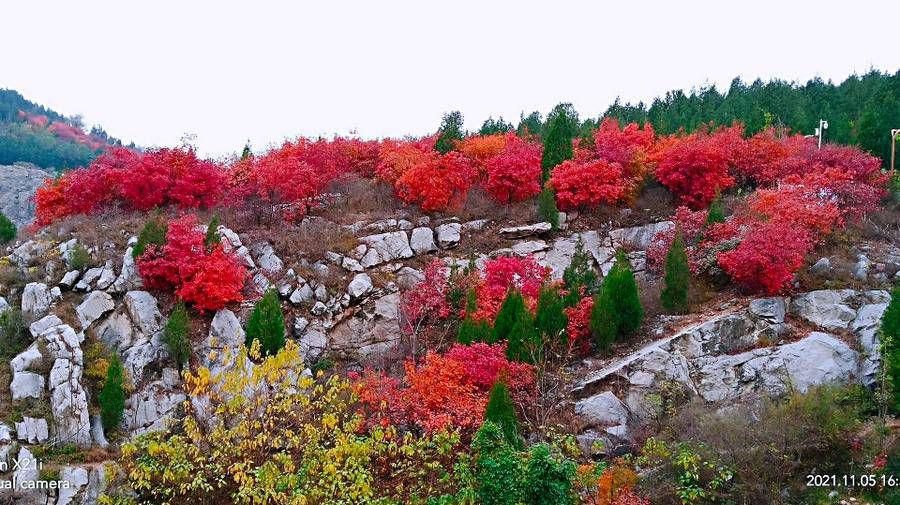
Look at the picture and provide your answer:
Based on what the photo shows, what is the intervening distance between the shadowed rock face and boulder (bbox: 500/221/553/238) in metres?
82.4

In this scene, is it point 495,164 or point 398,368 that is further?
point 495,164

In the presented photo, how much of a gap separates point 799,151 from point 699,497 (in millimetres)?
24950

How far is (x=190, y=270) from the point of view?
2544 cm

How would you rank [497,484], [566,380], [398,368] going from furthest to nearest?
1. [398,368]
2. [566,380]
3. [497,484]

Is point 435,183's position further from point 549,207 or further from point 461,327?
point 461,327

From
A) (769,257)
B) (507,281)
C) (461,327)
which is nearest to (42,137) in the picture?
(507,281)

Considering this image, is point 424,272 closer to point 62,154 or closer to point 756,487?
point 756,487

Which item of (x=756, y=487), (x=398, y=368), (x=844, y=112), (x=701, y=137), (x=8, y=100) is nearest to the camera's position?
(x=756, y=487)

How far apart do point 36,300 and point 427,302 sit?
15.4 meters

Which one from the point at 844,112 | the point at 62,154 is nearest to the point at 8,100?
the point at 62,154

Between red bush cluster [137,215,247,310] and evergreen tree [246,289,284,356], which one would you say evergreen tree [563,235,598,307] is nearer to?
evergreen tree [246,289,284,356]

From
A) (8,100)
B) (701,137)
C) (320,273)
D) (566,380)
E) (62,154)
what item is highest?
(8,100)

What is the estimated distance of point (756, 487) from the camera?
51.2 feet

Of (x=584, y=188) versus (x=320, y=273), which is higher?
(x=584, y=188)
